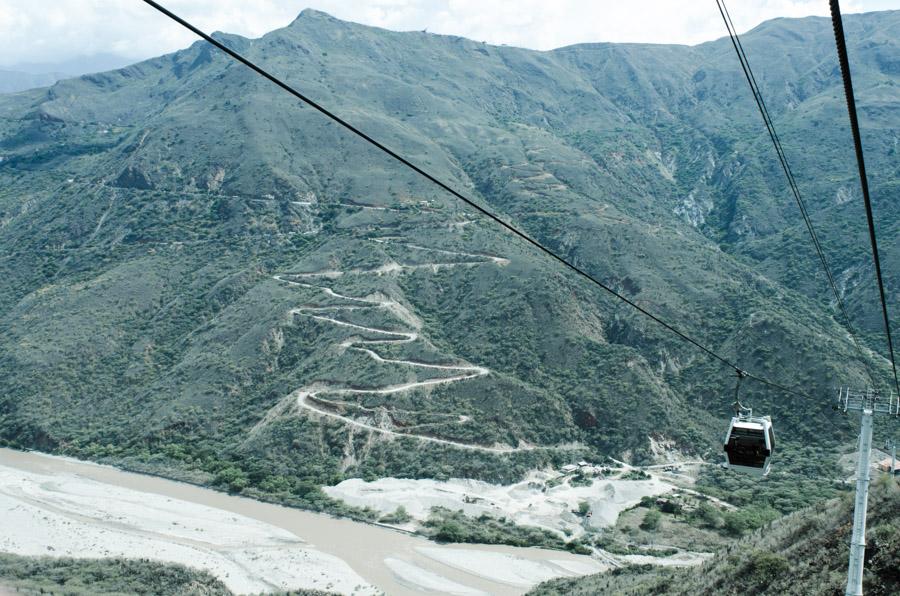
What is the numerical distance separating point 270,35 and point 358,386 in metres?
138

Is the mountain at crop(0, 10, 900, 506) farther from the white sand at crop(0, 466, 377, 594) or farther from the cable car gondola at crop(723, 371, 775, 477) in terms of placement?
the cable car gondola at crop(723, 371, 775, 477)

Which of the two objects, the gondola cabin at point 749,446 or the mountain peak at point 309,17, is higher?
the mountain peak at point 309,17

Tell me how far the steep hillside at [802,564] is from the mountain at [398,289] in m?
26.8

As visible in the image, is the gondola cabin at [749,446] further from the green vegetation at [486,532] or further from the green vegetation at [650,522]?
the green vegetation at [650,522]

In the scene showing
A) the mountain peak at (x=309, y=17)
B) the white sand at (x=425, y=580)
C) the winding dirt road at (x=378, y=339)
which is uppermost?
the mountain peak at (x=309, y=17)

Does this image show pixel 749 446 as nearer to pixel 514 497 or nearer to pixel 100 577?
pixel 100 577

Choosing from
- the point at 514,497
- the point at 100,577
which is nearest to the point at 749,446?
the point at 100,577

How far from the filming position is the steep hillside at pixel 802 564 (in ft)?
67.3

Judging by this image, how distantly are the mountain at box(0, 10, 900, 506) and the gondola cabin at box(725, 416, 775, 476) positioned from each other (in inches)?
1535

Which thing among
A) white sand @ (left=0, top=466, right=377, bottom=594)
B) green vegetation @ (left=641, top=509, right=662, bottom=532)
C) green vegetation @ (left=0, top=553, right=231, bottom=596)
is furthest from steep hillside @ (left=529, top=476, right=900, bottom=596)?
green vegetation @ (left=0, top=553, right=231, bottom=596)

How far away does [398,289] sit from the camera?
8294 cm

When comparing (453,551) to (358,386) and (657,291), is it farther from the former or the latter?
(657,291)

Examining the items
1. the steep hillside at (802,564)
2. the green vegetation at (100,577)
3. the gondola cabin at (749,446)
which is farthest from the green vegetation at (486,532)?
the gondola cabin at (749,446)

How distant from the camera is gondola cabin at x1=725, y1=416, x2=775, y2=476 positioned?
774 inches
